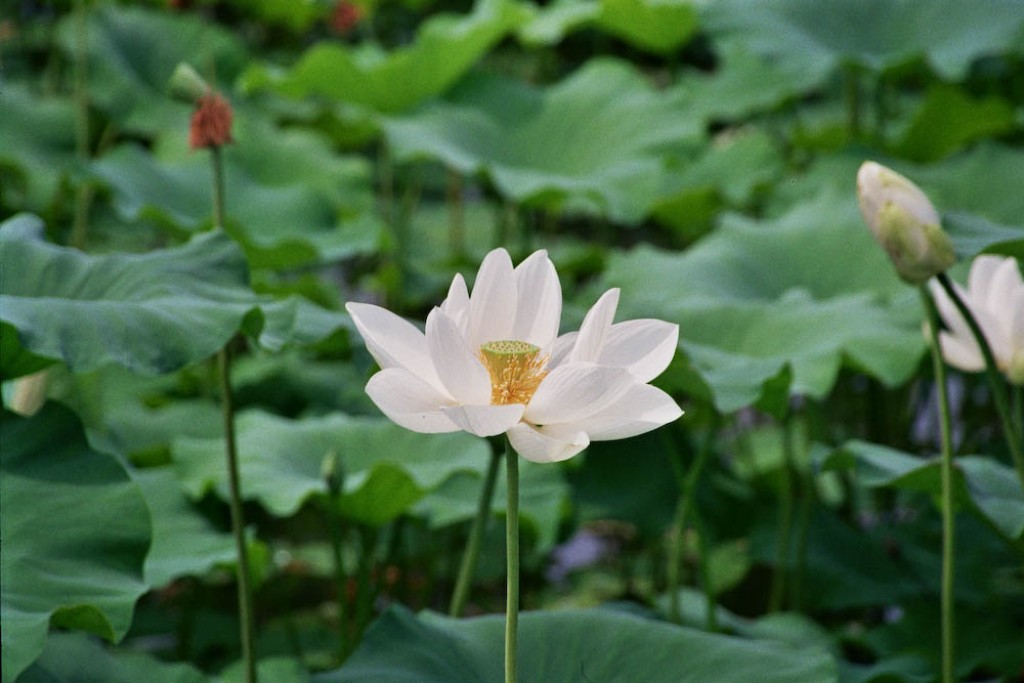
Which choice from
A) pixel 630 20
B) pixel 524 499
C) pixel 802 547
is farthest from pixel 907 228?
pixel 630 20

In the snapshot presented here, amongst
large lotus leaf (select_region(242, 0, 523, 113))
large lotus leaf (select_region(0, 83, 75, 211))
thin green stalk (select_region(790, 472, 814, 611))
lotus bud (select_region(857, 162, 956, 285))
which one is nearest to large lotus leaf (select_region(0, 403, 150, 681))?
lotus bud (select_region(857, 162, 956, 285))

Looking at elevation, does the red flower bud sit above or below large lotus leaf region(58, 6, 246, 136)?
below

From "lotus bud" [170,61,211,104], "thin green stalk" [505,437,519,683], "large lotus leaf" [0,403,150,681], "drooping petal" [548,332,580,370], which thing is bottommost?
"large lotus leaf" [0,403,150,681]

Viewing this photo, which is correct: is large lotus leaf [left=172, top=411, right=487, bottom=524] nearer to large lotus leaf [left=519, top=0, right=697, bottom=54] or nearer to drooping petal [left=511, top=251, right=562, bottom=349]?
drooping petal [left=511, top=251, right=562, bottom=349]

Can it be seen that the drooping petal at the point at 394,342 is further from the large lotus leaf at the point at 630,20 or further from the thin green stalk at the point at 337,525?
the large lotus leaf at the point at 630,20

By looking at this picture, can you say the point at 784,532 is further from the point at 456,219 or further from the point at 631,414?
the point at 456,219

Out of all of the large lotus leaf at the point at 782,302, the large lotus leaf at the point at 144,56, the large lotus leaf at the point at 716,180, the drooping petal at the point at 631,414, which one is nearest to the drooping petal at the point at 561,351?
the drooping petal at the point at 631,414

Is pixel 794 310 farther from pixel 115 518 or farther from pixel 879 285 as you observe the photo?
pixel 115 518
